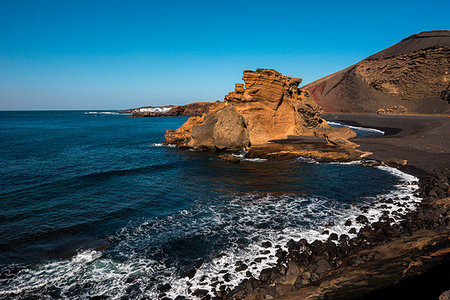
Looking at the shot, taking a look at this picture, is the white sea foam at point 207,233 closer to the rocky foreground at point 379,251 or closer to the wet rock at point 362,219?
the wet rock at point 362,219

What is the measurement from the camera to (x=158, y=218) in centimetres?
1296

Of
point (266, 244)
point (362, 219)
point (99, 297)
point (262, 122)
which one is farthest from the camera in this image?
point (262, 122)

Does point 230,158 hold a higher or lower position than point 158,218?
higher

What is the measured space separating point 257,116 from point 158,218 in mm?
24249

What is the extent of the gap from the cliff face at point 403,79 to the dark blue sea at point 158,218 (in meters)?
60.9

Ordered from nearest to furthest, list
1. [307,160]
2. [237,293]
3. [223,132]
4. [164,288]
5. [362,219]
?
[237,293] → [164,288] → [362,219] → [307,160] → [223,132]

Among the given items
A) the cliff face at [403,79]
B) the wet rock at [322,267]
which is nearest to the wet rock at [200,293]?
the wet rock at [322,267]

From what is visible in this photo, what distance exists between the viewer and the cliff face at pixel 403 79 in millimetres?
65125

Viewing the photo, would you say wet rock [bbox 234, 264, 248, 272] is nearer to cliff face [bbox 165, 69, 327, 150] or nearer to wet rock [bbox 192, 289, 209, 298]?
wet rock [bbox 192, 289, 209, 298]

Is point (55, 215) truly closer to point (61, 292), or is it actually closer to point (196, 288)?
point (61, 292)

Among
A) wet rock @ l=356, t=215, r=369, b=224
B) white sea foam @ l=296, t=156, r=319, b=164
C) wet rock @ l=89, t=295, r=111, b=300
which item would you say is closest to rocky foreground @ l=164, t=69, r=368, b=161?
white sea foam @ l=296, t=156, r=319, b=164

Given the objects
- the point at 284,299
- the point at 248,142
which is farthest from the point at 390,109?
the point at 284,299

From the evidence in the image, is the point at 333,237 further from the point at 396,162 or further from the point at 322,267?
the point at 396,162

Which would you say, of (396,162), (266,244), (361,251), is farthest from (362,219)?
(396,162)
